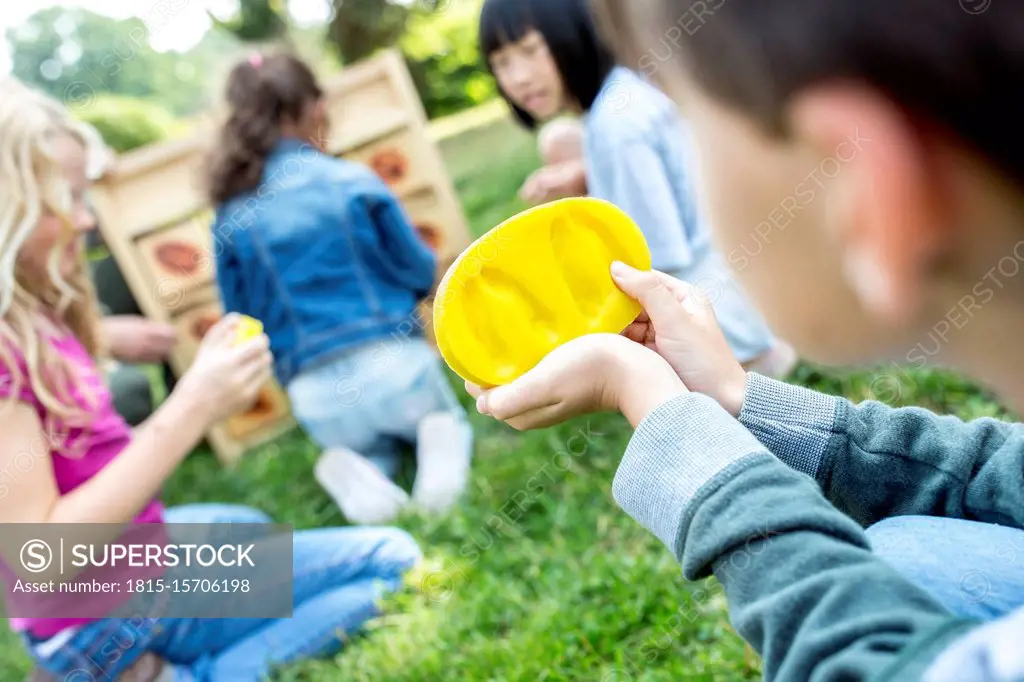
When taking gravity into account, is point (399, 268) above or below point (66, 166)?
below

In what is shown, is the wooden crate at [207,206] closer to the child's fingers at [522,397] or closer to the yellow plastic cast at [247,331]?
the yellow plastic cast at [247,331]

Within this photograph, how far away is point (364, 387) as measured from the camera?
289 centimetres

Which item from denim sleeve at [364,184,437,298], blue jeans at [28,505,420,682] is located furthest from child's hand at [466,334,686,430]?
denim sleeve at [364,184,437,298]

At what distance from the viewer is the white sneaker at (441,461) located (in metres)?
2.60

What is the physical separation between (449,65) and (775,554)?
1112 cm

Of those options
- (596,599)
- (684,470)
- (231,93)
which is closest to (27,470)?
(596,599)

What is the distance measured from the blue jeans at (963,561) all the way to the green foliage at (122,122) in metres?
8.44

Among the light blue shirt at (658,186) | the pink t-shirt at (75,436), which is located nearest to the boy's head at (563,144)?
the light blue shirt at (658,186)

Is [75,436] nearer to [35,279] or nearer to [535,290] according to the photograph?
[35,279]

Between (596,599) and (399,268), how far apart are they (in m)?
1.68

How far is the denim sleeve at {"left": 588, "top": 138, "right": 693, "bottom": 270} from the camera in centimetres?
234

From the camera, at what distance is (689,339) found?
3.71 feet

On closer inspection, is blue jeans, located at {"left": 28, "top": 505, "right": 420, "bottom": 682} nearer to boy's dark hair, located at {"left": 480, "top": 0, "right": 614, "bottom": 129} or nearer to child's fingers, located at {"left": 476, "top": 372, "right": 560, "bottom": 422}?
child's fingers, located at {"left": 476, "top": 372, "right": 560, "bottom": 422}

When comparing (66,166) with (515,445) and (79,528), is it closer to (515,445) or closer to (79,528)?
(79,528)
